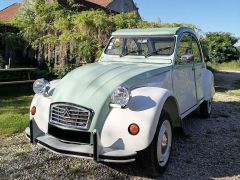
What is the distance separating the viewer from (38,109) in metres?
4.61

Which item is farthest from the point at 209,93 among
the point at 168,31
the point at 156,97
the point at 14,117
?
the point at 14,117

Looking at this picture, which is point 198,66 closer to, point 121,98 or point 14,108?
point 121,98

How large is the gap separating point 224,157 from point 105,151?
7.29 feet

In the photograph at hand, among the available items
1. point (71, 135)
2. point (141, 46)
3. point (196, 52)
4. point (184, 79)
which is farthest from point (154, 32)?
point (71, 135)

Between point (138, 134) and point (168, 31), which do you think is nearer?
point (138, 134)

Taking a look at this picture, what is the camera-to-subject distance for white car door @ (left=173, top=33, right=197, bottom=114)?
18.1 feet

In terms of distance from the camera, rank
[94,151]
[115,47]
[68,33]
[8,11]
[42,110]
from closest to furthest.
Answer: [94,151] < [42,110] < [115,47] < [68,33] < [8,11]

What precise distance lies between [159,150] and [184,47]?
8.39 ft

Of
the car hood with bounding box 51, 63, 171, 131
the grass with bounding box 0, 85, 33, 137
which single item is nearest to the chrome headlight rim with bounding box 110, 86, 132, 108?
the car hood with bounding box 51, 63, 171, 131

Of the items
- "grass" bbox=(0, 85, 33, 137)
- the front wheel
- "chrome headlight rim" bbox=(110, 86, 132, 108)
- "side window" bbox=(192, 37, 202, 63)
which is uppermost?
"side window" bbox=(192, 37, 202, 63)

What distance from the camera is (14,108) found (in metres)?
8.04

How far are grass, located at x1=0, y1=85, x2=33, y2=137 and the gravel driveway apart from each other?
48cm

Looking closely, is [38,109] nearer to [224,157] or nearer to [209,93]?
[224,157]

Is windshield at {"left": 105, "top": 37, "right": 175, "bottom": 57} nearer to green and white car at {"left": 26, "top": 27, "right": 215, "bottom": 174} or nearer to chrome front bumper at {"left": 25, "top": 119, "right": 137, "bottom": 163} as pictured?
green and white car at {"left": 26, "top": 27, "right": 215, "bottom": 174}
